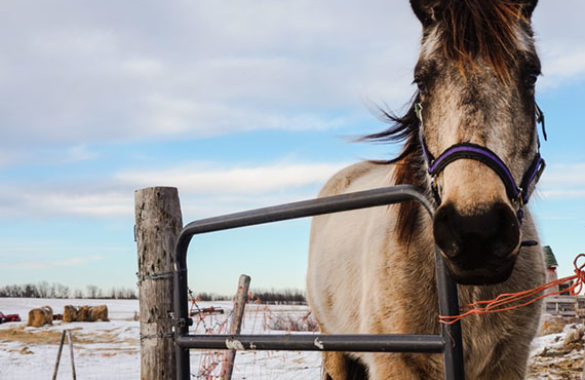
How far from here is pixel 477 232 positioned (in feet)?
5.24

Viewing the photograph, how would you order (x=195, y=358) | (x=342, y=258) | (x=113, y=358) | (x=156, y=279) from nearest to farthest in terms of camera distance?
(x=156, y=279) → (x=342, y=258) → (x=195, y=358) → (x=113, y=358)

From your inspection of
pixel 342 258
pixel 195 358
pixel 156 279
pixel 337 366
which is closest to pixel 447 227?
pixel 156 279

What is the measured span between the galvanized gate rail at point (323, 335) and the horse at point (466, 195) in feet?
0.41

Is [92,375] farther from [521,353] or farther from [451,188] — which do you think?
[451,188]

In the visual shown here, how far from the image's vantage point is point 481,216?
1.59 metres

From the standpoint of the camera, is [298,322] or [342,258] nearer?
[342,258]

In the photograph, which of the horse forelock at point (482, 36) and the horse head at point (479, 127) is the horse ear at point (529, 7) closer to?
the horse head at point (479, 127)

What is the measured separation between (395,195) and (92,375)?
10.9 meters

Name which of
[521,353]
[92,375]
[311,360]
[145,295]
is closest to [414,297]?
[521,353]

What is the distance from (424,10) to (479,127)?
790 millimetres

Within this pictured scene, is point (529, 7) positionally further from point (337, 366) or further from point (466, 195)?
point (337, 366)

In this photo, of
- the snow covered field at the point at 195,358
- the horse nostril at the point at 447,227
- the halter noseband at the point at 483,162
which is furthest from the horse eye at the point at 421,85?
the snow covered field at the point at 195,358

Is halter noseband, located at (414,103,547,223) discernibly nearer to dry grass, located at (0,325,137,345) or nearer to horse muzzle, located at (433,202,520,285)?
horse muzzle, located at (433,202,520,285)

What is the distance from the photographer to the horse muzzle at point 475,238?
160 centimetres
